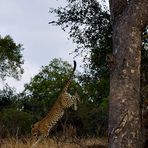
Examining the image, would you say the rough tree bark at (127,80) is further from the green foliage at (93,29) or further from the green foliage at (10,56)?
the green foliage at (10,56)

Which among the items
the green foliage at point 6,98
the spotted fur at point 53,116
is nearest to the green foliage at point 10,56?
the green foliage at point 6,98

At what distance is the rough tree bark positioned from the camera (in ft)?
29.9

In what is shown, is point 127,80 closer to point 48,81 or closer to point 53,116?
point 53,116

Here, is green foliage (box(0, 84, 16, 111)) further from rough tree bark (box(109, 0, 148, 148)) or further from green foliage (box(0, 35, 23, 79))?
rough tree bark (box(109, 0, 148, 148))

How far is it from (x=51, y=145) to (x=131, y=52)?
6787 millimetres

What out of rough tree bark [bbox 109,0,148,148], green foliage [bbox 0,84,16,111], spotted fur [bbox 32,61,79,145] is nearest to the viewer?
rough tree bark [bbox 109,0,148,148]

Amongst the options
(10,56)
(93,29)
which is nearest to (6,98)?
(10,56)

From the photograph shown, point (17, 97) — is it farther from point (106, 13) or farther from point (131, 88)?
point (131, 88)

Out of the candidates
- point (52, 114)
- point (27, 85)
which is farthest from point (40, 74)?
point (52, 114)

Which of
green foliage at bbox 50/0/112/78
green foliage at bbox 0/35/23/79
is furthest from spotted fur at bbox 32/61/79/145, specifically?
green foliage at bbox 0/35/23/79

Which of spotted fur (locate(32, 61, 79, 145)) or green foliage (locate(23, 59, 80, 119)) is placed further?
green foliage (locate(23, 59, 80, 119))

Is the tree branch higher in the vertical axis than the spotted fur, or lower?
higher

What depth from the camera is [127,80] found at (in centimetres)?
927

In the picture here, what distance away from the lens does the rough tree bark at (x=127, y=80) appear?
29.9ft
